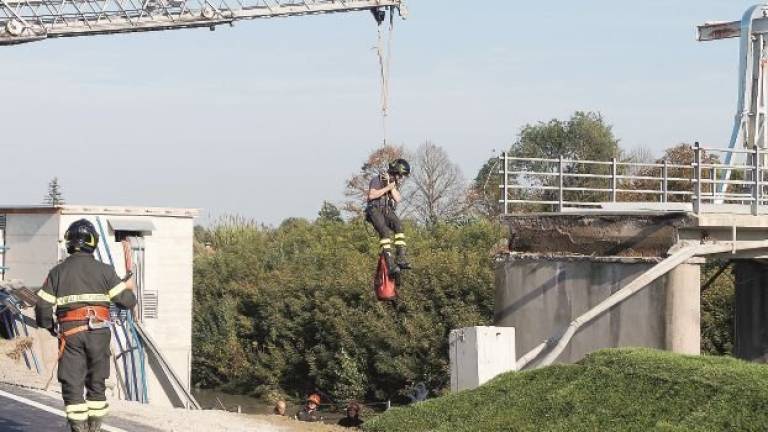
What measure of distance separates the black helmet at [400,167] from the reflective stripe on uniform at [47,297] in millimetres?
5816

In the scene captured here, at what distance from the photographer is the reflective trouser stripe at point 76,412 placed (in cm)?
1138

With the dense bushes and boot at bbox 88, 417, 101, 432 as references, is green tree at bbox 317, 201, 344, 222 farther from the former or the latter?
boot at bbox 88, 417, 101, 432

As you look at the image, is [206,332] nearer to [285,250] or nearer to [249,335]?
[249,335]

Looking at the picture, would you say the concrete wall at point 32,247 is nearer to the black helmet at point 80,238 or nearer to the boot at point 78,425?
the black helmet at point 80,238

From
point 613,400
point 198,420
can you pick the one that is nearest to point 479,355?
point 613,400

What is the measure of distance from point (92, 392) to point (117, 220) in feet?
79.5

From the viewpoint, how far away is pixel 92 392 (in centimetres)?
1159

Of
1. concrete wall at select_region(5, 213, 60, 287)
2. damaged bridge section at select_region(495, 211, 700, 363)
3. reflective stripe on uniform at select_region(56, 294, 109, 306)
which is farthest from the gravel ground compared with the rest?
concrete wall at select_region(5, 213, 60, 287)

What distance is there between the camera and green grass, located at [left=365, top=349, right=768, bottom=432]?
41.4 feet

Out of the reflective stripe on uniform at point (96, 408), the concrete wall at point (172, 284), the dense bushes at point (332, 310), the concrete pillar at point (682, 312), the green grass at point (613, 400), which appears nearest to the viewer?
the reflective stripe on uniform at point (96, 408)

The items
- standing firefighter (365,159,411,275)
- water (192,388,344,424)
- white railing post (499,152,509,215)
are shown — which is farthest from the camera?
water (192,388,344,424)

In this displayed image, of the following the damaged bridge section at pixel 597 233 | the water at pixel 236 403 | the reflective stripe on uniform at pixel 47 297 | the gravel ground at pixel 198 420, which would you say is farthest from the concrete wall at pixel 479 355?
the water at pixel 236 403

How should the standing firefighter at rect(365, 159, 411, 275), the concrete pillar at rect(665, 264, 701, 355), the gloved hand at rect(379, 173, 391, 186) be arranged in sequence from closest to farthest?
the gloved hand at rect(379, 173, 391, 186)
the standing firefighter at rect(365, 159, 411, 275)
the concrete pillar at rect(665, 264, 701, 355)

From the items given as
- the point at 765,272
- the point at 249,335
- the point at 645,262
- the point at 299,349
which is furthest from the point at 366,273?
the point at 645,262
